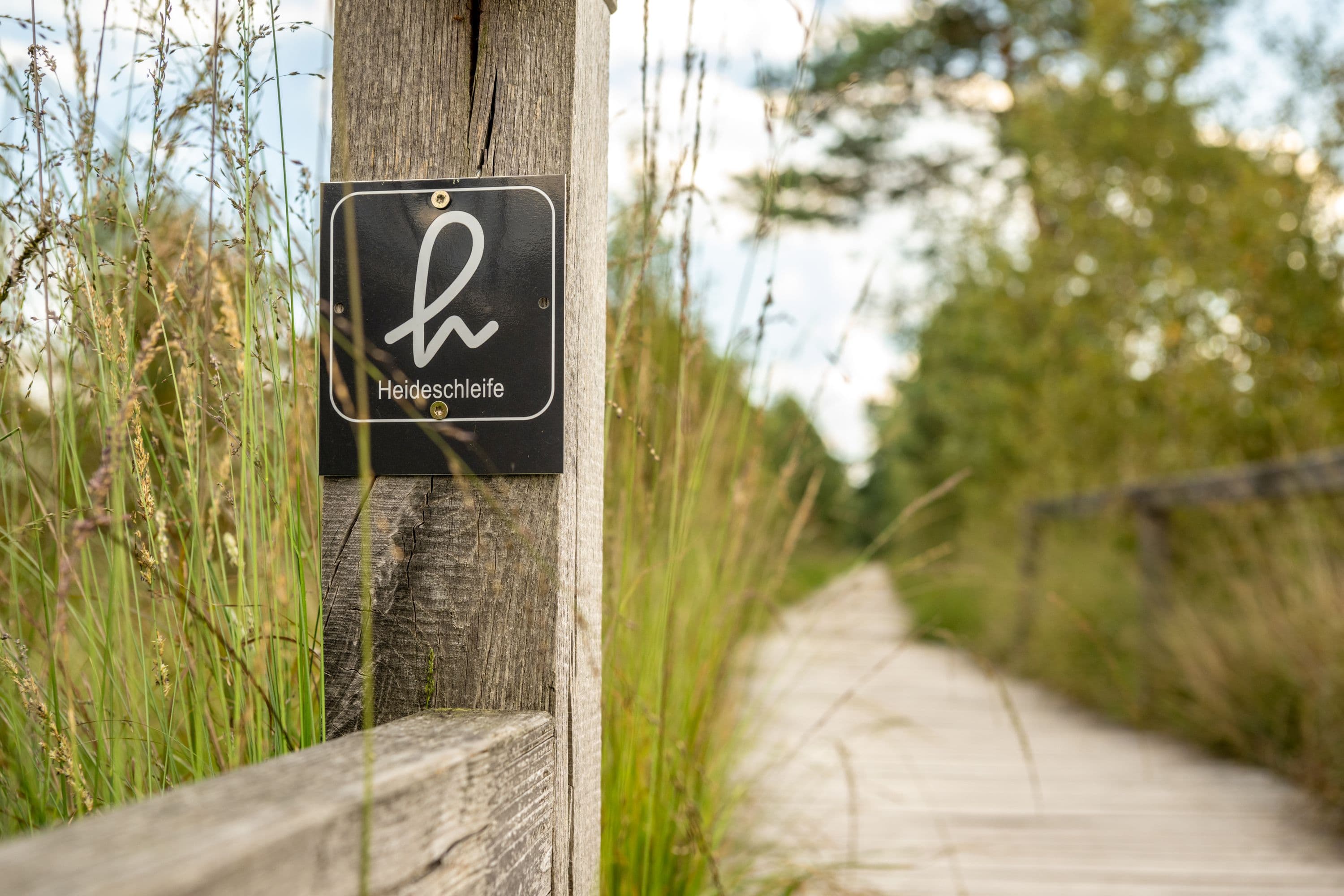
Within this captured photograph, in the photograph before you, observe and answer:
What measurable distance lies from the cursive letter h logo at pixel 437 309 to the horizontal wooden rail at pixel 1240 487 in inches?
108

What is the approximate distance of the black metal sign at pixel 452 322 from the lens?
811mm

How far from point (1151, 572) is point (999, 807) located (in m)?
1.95

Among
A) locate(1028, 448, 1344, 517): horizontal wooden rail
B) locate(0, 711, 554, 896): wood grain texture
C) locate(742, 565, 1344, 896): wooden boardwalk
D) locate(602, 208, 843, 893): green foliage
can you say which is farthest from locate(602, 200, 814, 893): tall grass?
locate(1028, 448, 1344, 517): horizontal wooden rail

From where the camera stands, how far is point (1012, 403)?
9.03m

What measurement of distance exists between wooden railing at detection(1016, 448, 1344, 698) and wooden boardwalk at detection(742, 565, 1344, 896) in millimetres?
625

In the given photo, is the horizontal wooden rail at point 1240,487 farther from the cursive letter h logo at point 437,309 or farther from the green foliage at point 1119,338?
the cursive letter h logo at point 437,309

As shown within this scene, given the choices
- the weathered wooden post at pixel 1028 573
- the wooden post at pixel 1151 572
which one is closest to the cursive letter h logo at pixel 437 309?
the wooden post at pixel 1151 572

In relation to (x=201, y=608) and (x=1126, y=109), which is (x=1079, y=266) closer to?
(x=1126, y=109)

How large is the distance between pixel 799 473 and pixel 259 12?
1.81 metres

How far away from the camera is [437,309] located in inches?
32.6

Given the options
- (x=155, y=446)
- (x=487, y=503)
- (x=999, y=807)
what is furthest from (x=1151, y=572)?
(x=155, y=446)

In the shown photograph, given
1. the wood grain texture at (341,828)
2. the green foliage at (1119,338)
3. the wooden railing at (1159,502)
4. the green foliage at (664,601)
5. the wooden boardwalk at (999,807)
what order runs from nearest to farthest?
the wood grain texture at (341,828)
the green foliage at (664,601)
the wooden boardwalk at (999,807)
the wooden railing at (1159,502)
the green foliage at (1119,338)

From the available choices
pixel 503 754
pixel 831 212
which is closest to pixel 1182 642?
pixel 503 754

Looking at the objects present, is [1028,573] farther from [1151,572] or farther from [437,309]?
[437,309]
